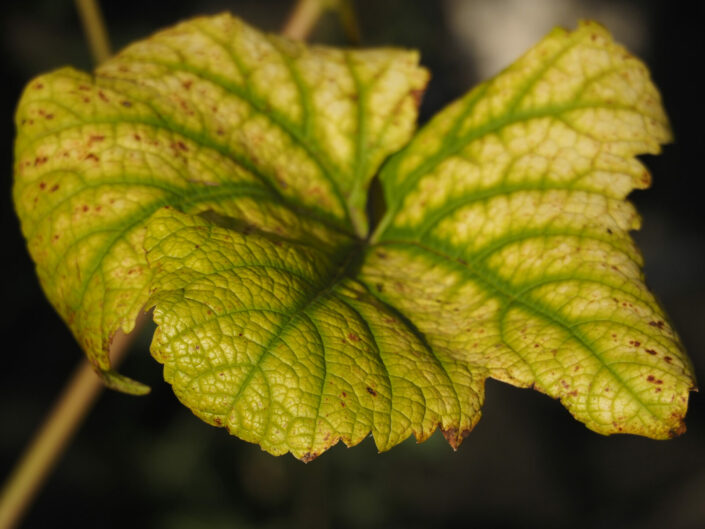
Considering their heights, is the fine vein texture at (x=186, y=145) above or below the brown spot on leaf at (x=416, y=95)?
below

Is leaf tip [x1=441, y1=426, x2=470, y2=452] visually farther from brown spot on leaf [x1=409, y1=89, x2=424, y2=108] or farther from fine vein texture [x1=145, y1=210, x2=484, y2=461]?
brown spot on leaf [x1=409, y1=89, x2=424, y2=108]

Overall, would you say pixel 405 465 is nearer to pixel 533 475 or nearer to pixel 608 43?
pixel 533 475

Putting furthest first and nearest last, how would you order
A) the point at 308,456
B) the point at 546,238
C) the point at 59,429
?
the point at 59,429 → the point at 546,238 → the point at 308,456

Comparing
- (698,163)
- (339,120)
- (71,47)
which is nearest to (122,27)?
(71,47)

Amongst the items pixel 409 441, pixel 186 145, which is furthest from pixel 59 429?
pixel 409 441

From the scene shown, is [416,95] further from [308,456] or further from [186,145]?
[308,456]

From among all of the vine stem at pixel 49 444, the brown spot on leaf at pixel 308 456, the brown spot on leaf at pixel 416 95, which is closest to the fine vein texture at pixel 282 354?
the brown spot on leaf at pixel 308 456

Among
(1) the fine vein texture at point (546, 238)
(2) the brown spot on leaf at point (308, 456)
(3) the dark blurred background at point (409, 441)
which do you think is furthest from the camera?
(3) the dark blurred background at point (409, 441)

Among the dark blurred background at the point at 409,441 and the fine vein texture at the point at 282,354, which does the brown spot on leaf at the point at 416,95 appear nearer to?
the fine vein texture at the point at 282,354
